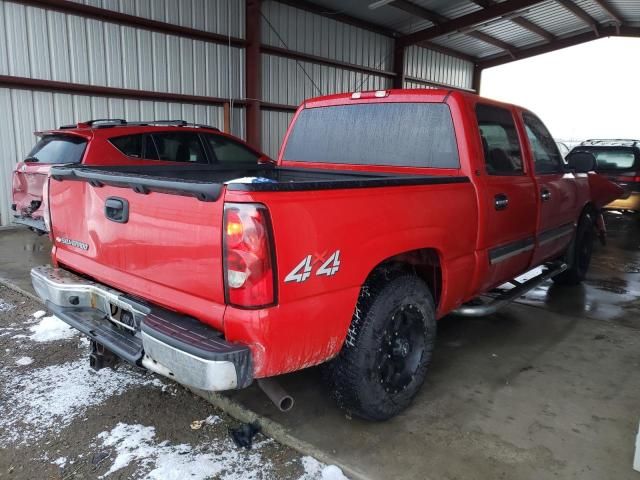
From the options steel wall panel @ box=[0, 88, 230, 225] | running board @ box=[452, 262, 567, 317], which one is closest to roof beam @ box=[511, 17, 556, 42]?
steel wall panel @ box=[0, 88, 230, 225]

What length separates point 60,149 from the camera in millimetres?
6449

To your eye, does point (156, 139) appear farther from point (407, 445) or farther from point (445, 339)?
point (407, 445)

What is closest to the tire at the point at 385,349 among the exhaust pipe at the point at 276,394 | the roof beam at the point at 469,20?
the exhaust pipe at the point at 276,394

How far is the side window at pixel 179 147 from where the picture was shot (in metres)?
6.89

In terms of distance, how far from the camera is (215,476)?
2.41m

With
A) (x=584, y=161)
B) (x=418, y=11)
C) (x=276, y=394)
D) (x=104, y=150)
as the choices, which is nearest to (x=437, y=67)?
(x=418, y=11)

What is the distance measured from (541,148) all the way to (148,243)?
365cm

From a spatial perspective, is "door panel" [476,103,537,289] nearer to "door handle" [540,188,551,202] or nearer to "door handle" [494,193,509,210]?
"door handle" [494,193,509,210]

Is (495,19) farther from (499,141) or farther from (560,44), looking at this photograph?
(499,141)

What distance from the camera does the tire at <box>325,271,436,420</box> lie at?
2.56 metres

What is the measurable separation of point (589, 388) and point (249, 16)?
11.4 meters

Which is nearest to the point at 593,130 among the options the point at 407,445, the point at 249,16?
the point at 249,16

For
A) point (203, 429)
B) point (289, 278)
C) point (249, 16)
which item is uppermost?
point (249, 16)

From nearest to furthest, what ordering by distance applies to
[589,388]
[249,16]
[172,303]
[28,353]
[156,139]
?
1. [172,303]
2. [589,388]
3. [28,353]
4. [156,139]
5. [249,16]
